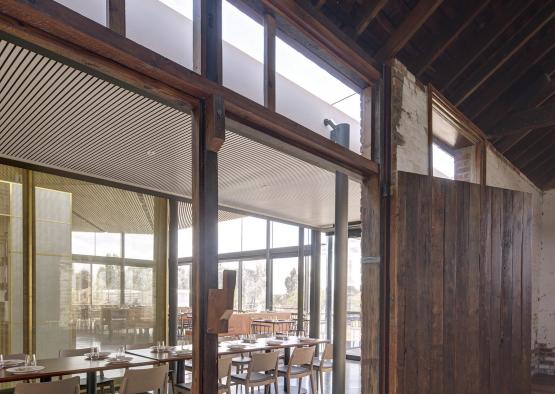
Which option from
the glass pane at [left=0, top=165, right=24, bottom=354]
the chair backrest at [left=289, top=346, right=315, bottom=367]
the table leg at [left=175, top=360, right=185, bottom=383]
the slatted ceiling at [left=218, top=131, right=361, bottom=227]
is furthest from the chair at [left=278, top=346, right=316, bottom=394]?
the glass pane at [left=0, top=165, right=24, bottom=354]

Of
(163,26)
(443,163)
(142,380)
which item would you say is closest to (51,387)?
(142,380)

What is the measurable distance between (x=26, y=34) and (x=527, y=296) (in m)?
4.87

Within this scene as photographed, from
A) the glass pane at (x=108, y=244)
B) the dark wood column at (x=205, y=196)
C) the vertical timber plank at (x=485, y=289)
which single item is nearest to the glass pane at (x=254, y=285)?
the glass pane at (x=108, y=244)

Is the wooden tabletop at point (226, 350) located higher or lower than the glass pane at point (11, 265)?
lower

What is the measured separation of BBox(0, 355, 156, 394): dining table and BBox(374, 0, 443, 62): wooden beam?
3.71 meters

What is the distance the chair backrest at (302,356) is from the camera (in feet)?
19.1

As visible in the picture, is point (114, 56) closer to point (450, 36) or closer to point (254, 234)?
point (450, 36)

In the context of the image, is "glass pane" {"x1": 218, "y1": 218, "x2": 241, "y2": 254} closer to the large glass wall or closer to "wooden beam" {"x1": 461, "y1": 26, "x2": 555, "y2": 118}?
the large glass wall

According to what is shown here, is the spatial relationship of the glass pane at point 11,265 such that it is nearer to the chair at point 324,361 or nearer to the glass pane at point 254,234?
the chair at point 324,361

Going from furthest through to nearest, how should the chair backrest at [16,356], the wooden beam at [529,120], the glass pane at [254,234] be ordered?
the glass pane at [254,234] → the wooden beam at [529,120] → the chair backrest at [16,356]

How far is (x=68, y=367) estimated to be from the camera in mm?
4270

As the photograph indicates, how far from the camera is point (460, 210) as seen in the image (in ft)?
13.2

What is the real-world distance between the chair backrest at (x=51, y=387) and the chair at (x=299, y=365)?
9.08 ft

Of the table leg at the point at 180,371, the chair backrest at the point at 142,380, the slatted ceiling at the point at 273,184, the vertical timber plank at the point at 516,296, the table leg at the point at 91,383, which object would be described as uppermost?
the slatted ceiling at the point at 273,184
